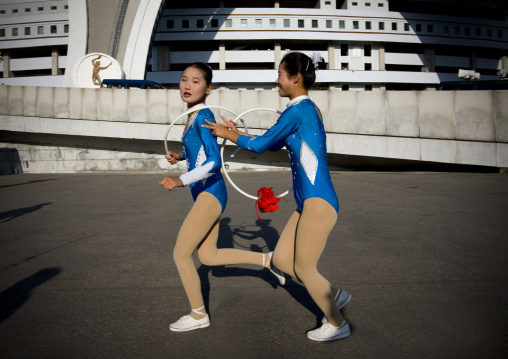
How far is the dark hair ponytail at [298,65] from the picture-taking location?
3107mm

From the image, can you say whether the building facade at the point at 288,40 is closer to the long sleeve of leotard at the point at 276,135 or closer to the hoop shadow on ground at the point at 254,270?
the hoop shadow on ground at the point at 254,270

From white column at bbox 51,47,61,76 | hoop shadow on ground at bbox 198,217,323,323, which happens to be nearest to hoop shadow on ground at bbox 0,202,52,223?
hoop shadow on ground at bbox 198,217,323,323

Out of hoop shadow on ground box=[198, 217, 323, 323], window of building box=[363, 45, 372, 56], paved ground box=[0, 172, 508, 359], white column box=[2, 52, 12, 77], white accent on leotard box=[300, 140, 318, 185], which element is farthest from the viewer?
Result: white column box=[2, 52, 12, 77]

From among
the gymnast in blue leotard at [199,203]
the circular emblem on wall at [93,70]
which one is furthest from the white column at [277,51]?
the gymnast in blue leotard at [199,203]

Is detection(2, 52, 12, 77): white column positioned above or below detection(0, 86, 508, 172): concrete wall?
above

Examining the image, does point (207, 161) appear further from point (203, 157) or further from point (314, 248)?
point (314, 248)

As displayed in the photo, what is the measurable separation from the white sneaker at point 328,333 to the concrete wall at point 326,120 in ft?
41.7

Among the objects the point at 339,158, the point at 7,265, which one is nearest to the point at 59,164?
the point at 339,158

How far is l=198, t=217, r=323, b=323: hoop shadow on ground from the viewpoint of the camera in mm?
3894

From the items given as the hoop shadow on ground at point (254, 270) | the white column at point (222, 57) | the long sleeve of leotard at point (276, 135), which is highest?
the white column at point (222, 57)

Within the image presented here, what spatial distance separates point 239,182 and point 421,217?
6583mm

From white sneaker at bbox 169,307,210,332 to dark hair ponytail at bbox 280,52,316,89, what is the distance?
2009 millimetres

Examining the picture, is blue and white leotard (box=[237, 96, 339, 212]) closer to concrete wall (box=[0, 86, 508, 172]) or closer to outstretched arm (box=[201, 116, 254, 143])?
outstretched arm (box=[201, 116, 254, 143])

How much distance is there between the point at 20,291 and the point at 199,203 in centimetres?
226
